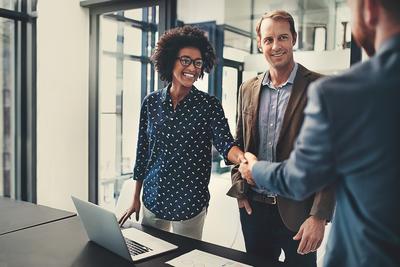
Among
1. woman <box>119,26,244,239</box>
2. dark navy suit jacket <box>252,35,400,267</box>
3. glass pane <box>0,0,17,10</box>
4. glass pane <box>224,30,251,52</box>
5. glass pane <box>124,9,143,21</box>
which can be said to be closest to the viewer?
dark navy suit jacket <box>252,35,400,267</box>

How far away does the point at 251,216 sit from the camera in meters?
1.85

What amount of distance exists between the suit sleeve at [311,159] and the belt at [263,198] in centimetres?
88

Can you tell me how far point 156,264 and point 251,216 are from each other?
60 centimetres

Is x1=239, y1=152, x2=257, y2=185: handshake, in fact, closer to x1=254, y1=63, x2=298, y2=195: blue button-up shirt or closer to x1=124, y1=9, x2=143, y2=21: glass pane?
x1=254, y1=63, x2=298, y2=195: blue button-up shirt

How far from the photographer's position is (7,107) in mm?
3705

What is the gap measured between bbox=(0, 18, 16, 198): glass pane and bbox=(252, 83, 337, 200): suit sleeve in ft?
11.1

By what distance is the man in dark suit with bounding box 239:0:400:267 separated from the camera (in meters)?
0.75

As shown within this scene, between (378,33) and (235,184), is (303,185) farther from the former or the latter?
(235,184)

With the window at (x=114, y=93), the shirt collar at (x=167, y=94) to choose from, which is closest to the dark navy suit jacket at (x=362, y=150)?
the shirt collar at (x=167, y=94)

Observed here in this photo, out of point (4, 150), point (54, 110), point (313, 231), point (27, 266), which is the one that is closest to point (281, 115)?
point (313, 231)

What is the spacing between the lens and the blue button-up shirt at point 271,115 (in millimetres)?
1776

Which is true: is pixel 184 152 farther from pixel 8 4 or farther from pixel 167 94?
pixel 8 4

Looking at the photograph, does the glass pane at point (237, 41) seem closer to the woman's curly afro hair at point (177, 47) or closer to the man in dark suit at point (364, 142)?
the woman's curly afro hair at point (177, 47)

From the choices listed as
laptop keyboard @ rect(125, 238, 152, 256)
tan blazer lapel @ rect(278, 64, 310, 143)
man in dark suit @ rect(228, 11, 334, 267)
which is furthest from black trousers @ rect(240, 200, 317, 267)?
laptop keyboard @ rect(125, 238, 152, 256)
